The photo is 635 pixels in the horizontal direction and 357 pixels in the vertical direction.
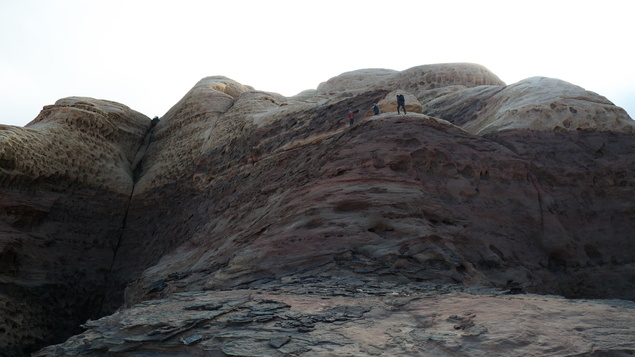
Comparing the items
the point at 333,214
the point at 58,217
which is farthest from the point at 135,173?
the point at 333,214

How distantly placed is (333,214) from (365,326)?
507cm

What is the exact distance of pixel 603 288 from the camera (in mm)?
11734

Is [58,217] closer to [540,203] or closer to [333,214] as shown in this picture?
[333,214]

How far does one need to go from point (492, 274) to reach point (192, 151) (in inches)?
603

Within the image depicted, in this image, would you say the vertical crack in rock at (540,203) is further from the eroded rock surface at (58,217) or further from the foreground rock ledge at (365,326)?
the eroded rock surface at (58,217)

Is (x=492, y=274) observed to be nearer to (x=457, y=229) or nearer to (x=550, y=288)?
(x=457, y=229)

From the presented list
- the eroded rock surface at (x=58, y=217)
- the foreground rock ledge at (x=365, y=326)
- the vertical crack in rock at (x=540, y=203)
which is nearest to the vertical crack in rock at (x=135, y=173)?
the eroded rock surface at (x=58, y=217)

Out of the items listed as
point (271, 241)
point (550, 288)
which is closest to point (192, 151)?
point (271, 241)

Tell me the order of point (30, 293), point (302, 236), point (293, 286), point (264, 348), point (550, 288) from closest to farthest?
1. point (264, 348)
2. point (293, 286)
3. point (302, 236)
4. point (550, 288)
5. point (30, 293)

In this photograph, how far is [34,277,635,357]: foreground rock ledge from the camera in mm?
4699

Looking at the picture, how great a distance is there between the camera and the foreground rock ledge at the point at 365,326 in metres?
4.70

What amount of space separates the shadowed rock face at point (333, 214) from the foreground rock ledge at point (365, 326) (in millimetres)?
48

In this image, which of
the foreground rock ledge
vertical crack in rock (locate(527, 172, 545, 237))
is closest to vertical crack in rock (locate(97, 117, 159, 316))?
the foreground rock ledge

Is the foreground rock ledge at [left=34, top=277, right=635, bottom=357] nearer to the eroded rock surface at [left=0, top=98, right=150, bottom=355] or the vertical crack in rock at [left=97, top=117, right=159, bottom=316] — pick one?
the eroded rock surface at [left=0, top=98, right=150, bottom=355]
